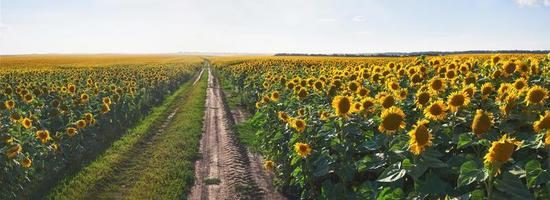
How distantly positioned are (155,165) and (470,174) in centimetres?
959

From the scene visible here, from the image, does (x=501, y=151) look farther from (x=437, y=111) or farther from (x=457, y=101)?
(x=457, y=101)

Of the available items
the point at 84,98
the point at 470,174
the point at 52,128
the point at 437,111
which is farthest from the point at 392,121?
the point at 84,98

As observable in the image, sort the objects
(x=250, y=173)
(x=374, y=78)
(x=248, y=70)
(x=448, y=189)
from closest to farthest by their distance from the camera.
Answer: (x=448, y=189), (x=374, y=78), (x=250, y=173), (x=248, y=70)

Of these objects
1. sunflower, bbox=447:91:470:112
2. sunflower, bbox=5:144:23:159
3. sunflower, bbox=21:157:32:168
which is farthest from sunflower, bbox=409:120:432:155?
sunflower, bbox=21:157:32:168

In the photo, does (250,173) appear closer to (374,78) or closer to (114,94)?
(374,78)

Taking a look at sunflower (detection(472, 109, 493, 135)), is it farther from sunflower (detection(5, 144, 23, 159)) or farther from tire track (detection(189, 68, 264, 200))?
sunflower (detection(5, 144, 23, 159))

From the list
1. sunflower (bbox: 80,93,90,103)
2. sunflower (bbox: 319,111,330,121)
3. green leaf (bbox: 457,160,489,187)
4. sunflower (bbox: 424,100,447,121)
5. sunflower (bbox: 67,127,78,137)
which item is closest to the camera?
green leaf (bbox: 457,160,489,187)

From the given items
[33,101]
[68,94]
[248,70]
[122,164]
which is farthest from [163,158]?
[248,70]

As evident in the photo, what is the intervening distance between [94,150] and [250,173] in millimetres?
5281

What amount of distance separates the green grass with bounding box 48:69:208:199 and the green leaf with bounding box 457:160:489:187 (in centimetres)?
689

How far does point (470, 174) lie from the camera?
4.13 meters

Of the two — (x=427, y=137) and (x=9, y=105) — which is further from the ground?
(x=427, y=137)

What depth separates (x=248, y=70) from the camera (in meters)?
32.6

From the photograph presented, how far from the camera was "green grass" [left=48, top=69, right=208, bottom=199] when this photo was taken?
1044cm
